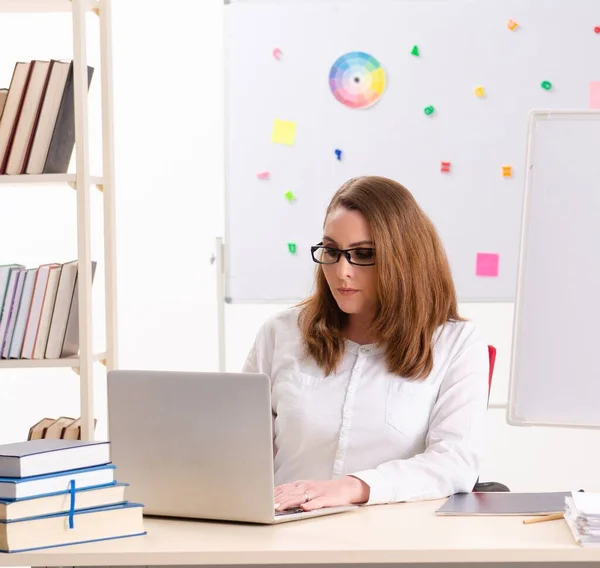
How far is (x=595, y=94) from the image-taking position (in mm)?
2953

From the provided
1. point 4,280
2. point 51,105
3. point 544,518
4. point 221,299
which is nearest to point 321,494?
point 544,518

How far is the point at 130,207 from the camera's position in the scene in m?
3.30

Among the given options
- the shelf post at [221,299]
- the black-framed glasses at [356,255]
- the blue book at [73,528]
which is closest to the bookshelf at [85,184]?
the shelf post at [221,299]

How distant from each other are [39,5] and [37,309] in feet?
2.69

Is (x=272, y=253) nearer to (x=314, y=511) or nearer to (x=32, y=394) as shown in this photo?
(x=32, y=394)

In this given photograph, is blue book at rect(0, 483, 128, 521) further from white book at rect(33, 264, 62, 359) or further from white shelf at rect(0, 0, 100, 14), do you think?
white shelf at rect(0, 0, 100, 14)

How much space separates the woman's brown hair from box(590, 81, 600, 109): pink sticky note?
1.27 meters

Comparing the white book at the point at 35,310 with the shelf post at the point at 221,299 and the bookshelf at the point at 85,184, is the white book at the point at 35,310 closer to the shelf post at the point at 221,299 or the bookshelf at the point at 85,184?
the bookshelf at the point at 85,184

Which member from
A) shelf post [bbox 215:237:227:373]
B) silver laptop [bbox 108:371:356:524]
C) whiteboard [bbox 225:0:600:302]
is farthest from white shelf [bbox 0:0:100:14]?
silver laptop [bbox 108:371:356:524]

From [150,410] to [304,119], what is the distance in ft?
5.86

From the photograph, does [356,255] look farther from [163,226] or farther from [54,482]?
[163,226]

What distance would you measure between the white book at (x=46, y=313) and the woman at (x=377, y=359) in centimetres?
75

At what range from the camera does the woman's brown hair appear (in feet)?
6.14

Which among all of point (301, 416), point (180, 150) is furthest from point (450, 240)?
point (301, 416)
